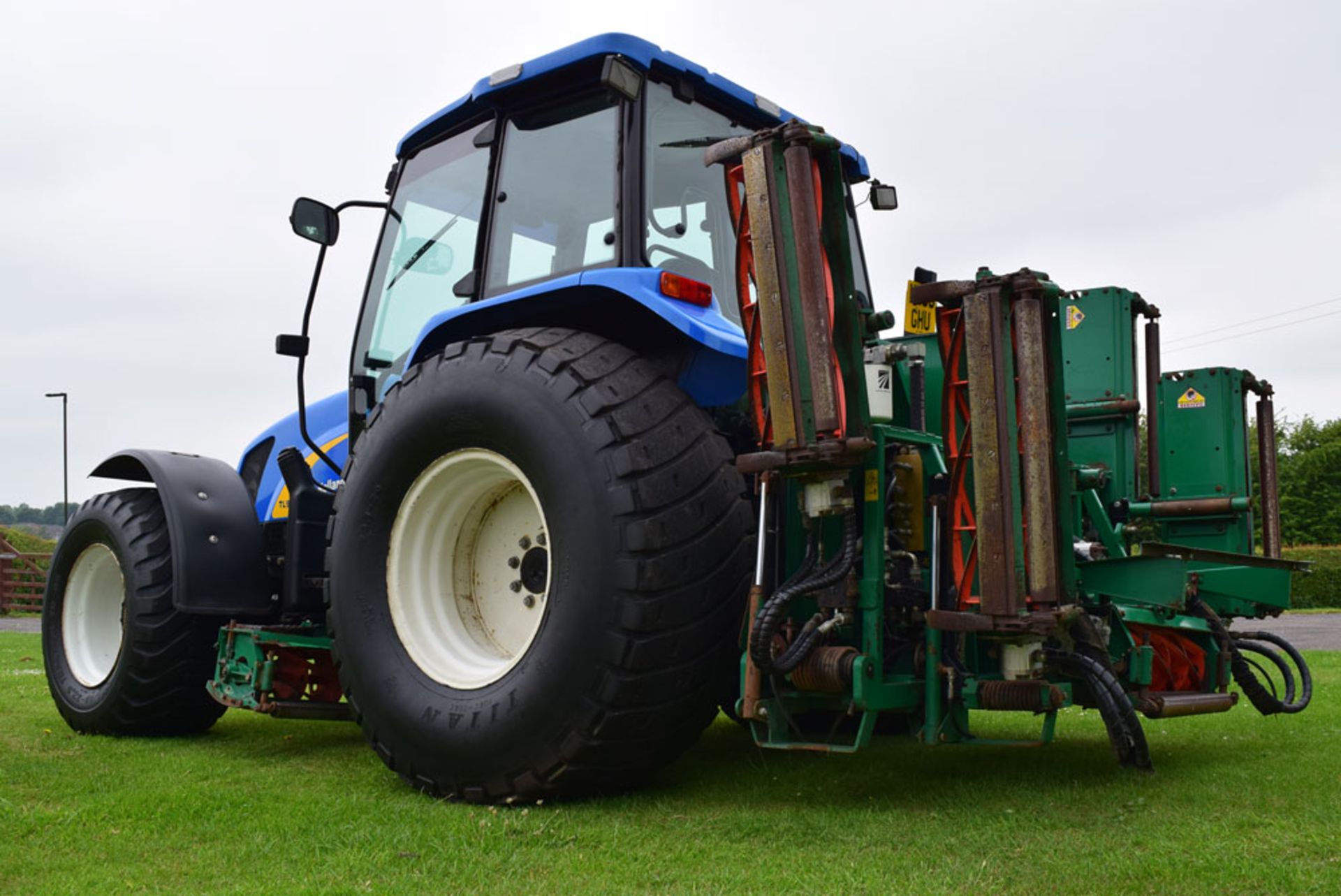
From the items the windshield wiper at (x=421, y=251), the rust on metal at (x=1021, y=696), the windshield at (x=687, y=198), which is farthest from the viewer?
the windshield wiper at (x=421, y=251)

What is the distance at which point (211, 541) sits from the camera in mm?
4883

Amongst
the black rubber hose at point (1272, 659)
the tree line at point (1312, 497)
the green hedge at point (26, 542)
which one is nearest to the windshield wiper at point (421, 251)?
the black rubber hose at point (1272, 659)

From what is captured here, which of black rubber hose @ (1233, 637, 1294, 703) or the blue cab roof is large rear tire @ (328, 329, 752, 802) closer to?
the blue cab roof

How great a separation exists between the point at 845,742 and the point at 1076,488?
1.48 m

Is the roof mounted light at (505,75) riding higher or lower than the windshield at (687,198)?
higher

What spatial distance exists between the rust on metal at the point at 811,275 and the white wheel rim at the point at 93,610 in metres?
4.04

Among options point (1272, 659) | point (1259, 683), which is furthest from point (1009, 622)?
point (1272, 659)

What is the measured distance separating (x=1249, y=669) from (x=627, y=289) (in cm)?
264

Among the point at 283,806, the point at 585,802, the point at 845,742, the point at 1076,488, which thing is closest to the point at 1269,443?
the point at 1076,488

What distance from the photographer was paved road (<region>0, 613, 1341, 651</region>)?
1166cm

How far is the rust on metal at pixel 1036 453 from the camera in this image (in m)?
3.13

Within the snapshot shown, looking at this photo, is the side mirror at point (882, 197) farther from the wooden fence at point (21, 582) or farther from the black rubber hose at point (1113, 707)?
the wooden fence at point (21, 582)

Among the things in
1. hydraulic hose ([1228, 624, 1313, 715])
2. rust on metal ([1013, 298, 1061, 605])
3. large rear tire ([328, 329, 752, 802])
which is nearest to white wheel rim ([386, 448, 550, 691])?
large rear tire ([328, 329, 752, 802])

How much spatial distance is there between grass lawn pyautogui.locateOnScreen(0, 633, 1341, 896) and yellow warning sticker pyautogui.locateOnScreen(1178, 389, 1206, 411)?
57.3 inches
